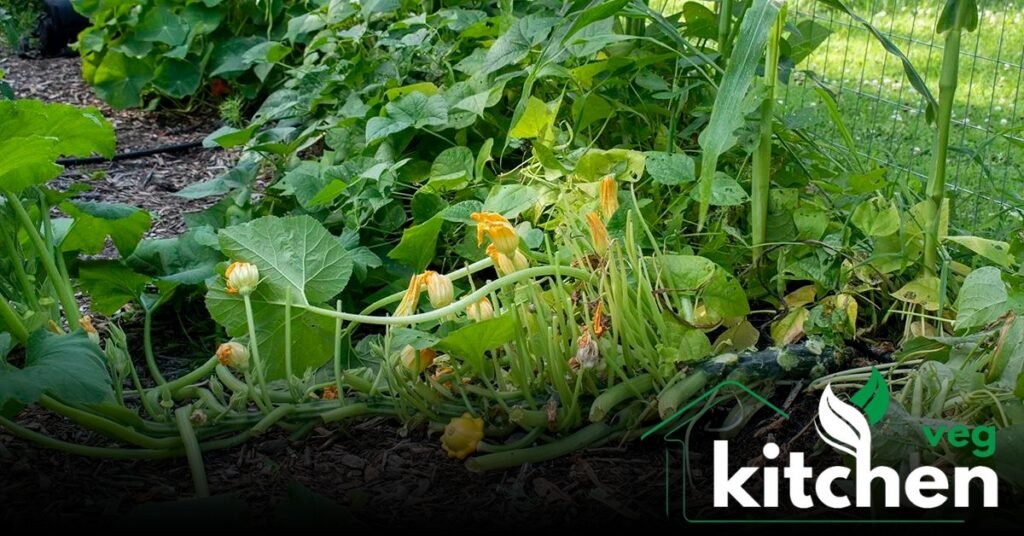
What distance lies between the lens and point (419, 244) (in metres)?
2.25

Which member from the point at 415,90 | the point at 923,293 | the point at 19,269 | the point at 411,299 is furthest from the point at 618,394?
the point at 415,90

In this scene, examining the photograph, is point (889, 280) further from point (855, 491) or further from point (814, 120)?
point (855, 491)

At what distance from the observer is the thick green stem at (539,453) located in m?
1.79

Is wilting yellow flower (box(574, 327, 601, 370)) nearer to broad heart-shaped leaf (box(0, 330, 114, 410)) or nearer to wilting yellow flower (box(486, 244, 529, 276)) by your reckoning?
wilting yellow flower (box(486, 244, 529, 276))

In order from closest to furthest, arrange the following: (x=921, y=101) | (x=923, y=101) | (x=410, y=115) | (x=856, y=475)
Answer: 1. (x=856, y=475)
2. (x=410, y=115)
3. (x=921, y=101)
4. (x=923, y=101)

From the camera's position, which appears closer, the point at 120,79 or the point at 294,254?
the point at 294,254

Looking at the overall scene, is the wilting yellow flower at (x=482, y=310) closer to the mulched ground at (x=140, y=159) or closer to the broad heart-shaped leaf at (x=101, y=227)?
the broad heart-shaped leaf at (x=101, y=227)

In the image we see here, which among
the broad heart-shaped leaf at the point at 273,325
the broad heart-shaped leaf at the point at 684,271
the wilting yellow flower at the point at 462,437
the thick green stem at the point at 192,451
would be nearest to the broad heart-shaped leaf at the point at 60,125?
the broad heart-shaped leaf at the point at 273,325

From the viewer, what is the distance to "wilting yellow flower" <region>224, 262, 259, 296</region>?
1.93 meters

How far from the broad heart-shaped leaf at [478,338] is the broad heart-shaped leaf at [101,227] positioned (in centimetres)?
86

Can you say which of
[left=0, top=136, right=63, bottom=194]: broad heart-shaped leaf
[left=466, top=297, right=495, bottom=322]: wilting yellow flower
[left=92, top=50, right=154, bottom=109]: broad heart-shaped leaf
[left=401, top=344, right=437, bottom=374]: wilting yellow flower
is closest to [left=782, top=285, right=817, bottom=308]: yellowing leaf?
[left=466, top=297, right=495, bottom=322]: wilting yellow flower

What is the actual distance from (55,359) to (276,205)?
1.26 m

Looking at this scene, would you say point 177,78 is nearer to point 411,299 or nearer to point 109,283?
point 109,283

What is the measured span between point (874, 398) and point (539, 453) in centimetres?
52
